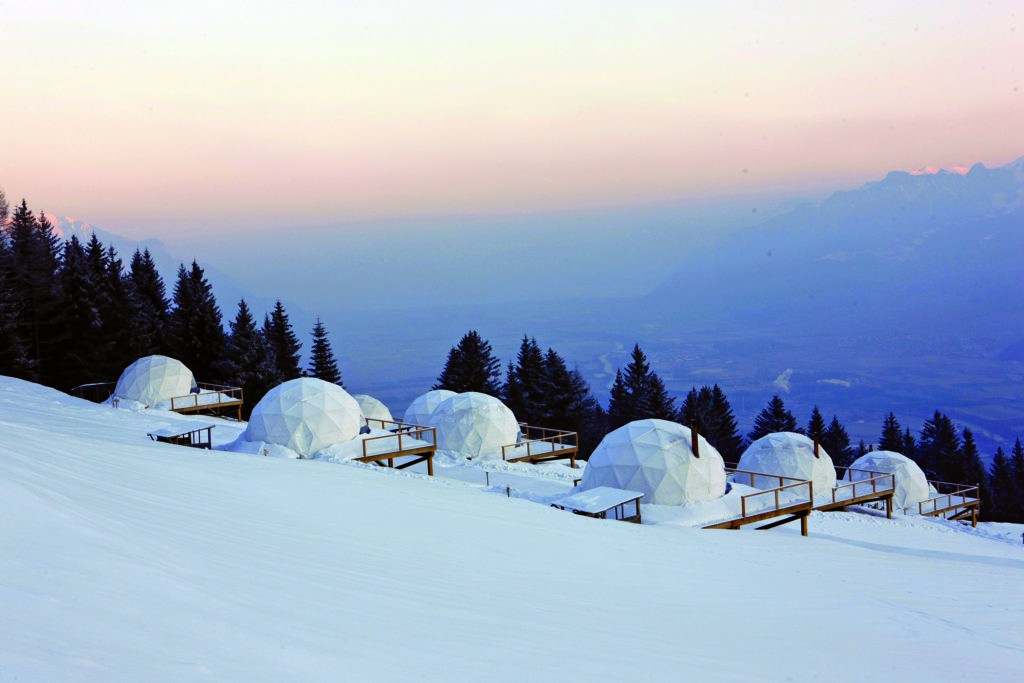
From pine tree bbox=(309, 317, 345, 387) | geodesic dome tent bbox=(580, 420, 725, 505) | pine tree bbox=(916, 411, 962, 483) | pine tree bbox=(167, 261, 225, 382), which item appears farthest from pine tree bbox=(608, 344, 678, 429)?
geodesic dome tent bbox=(580, 420, 725, 505)

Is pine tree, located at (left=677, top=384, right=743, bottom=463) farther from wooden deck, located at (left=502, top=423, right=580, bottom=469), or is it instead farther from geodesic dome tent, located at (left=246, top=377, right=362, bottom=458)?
geodesic dome tent, located at (left=246, top=377, right=362, bottom=458)

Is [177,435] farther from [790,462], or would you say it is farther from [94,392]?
[94,392]

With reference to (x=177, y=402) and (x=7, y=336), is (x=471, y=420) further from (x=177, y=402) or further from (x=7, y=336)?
(x=7, y=336)

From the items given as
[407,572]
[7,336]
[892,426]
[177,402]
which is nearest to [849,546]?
[407,572]

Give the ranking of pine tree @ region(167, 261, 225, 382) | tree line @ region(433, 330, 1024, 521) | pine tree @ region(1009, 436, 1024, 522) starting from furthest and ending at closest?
pine tree @ region(1009, 436, 1024, 522) < tree line @ region(433, 330, 1024, 521) < pine tree @ region(167, 261, 225, 382)

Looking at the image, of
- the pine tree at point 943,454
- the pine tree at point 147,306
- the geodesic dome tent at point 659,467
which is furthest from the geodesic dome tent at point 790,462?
the pine tree at point 943,454

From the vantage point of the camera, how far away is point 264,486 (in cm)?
1355

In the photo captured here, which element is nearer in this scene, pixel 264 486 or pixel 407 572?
pixel 407 572

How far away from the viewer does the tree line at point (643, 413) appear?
6825 cm

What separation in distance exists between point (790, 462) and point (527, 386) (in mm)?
40452

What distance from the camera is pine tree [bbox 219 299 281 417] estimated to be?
189 ft

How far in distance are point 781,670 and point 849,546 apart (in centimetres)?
1336

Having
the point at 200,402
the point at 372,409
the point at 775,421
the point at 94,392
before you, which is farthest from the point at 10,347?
the point at 775,421

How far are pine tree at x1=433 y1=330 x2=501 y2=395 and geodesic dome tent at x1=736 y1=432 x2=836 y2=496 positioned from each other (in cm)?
3943
